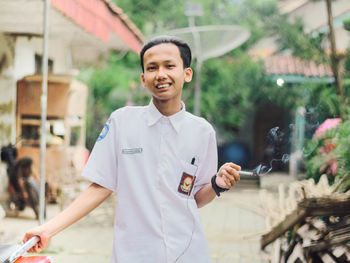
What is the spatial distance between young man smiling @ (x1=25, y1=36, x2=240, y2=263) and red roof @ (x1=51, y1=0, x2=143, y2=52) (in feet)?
12.0

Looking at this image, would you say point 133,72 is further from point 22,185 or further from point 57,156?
point 22,185

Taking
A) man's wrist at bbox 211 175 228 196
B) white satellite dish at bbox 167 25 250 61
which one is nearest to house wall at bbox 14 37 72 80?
white satellite dish at bbox 167 25 250 61

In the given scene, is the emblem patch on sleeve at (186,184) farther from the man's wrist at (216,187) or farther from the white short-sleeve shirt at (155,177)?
the man's wrist at (216,187)

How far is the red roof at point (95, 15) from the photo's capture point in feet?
19.3

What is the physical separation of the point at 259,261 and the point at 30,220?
3.50 meters

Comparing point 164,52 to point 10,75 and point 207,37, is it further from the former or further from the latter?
point 207,37

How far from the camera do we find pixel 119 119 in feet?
7.38

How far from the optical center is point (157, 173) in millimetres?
2145

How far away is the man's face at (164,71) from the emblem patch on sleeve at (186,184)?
0.33 metres

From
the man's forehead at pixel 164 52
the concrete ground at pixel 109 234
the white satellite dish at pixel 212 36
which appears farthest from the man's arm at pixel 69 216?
the white satellite dish at pixel 212 36

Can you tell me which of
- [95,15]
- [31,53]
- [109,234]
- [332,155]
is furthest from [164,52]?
[31,53]

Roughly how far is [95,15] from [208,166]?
4.83 metres

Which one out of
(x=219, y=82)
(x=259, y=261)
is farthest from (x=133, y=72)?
(x=259, y=261)

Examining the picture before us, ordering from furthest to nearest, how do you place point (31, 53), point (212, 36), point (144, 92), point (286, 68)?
1. point (144, 92)
2. point (286, 68)
3. point (212, 36)
4. point (31, 53)
